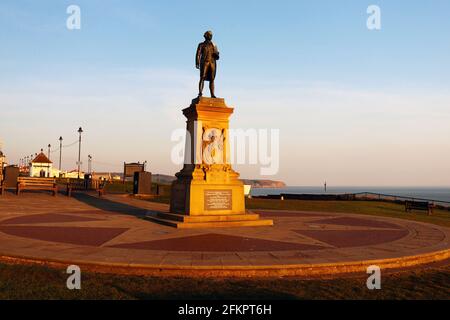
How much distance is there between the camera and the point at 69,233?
10109 mm

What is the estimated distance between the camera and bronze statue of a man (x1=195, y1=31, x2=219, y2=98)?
13906 millimetres

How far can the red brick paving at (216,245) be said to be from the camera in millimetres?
8336

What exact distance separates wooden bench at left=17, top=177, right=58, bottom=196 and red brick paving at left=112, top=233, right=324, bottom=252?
55.4 ft

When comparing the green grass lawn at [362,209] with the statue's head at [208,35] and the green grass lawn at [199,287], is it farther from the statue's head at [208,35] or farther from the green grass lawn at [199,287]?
the green grass lawn at [199,287]

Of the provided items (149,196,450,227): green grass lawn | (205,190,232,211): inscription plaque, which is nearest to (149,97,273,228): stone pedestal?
(205,190,232,211): inscription plaque

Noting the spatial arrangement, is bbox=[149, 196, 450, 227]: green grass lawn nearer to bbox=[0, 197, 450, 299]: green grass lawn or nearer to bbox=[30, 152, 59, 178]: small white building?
bbox=[0, 197, 450, 299]: green grass lawn

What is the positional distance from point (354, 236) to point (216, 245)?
3.99m

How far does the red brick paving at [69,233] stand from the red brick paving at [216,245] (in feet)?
3.55

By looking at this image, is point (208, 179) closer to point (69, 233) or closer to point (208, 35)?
point (69, 233)

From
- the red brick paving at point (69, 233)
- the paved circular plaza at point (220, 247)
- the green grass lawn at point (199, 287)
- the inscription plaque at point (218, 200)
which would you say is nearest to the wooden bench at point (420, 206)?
the paved circular plaza at point (220, 247)
